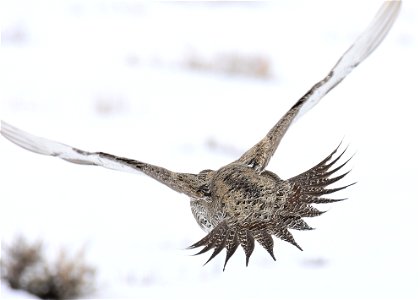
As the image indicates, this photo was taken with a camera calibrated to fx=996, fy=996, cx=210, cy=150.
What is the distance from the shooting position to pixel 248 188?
317 cm

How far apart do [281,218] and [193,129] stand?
10.4 meters

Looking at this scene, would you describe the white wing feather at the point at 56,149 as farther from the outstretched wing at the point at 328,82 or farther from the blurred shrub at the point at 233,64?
the blurred shrub at the point at 233,64

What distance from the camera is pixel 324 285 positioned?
29.6ft

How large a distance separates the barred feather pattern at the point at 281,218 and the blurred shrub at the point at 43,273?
6.23 meters

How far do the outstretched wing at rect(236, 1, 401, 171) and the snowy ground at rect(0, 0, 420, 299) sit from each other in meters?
4.75

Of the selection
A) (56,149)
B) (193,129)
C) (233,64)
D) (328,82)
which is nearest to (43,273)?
(193,129)

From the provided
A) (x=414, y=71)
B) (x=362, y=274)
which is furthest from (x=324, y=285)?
(x=414, y=71)

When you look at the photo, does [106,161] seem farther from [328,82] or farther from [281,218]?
[328,82]

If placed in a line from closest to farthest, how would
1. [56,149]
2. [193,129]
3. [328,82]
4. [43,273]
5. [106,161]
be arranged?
[106,161]
[56,149]
[328,82]
[43,273]
[193,129]

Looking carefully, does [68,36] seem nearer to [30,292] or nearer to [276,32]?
[276,32]

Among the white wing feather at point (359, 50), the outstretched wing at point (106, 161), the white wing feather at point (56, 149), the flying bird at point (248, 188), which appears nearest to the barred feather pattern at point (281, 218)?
the flying bird at point (248, 188)

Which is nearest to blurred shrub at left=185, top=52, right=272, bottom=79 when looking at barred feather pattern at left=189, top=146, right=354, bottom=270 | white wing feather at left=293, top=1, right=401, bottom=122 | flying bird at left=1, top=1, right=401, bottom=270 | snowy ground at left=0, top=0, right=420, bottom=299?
snowy ground at left=0, top=0, right=420, bottom=299

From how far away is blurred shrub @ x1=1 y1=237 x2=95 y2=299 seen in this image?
927cm

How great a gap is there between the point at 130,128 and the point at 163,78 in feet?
8.52
